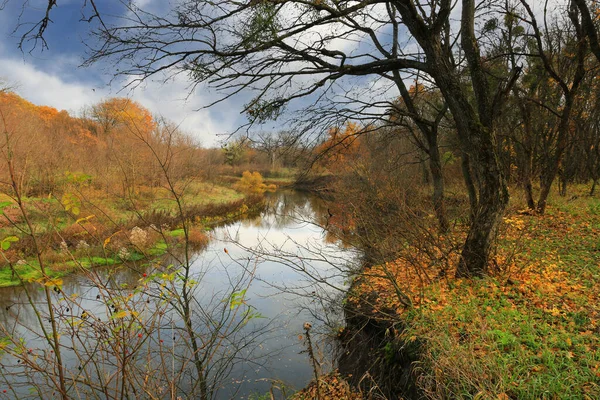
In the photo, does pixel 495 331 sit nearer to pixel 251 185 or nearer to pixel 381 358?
pixel 381 358

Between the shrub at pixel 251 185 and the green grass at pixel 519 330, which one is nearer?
the green grass at pixel 519 330

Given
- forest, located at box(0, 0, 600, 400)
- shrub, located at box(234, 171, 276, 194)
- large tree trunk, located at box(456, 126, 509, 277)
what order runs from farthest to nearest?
shrub, located at box(234, 171, 276, 194) < large tree trunk, located at box(456, 126, 509, 277) < forest, located at box(0, 0, 600, 400)

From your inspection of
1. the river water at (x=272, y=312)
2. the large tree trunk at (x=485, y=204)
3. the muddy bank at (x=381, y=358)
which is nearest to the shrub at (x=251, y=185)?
the river water at (x=272, y=312)

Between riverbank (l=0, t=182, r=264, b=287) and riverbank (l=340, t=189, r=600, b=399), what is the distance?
2.62m

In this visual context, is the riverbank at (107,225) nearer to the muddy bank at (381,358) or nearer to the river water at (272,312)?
the river water at (272,312)

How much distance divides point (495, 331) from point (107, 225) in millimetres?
15078

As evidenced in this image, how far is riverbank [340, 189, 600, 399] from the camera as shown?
3061 millimetres

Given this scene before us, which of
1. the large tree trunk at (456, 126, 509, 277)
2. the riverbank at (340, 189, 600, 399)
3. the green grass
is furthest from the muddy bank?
the large tree trunk at (456, 126, 509, 277)

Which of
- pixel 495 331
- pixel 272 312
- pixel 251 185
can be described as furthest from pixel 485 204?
pixel 251 185

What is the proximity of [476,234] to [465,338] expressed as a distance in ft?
6.40

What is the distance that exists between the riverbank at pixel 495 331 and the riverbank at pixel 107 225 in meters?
2.62

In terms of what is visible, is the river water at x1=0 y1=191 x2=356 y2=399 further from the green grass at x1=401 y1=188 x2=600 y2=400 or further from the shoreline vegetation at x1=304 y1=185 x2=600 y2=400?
the green grass at x1=401 y1=188 x2=600 y2=400

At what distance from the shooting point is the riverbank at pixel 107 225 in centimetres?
255

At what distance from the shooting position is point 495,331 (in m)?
3.78
